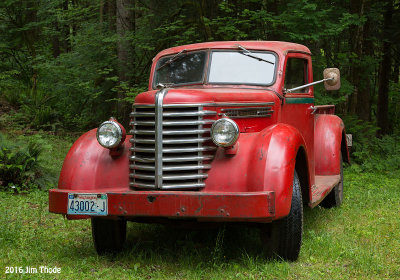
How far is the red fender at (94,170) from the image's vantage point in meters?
4.52

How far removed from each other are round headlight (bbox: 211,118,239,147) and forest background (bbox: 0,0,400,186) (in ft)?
15.3

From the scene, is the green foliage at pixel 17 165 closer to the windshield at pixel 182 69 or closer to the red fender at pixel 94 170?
the windshield at pixel 182 69

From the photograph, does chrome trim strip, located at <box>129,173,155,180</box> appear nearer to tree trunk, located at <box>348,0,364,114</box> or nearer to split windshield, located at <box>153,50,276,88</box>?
split windshield, located at <box>153,50,276,88</box>

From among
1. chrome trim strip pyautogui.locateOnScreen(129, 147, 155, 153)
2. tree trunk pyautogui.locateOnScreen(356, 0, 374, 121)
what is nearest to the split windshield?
chrome trim strip pyautogui.locateOnScreen(129, 147, 155, 153)

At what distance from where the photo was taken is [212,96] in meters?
4.55

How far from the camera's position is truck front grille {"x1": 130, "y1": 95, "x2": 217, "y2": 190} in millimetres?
4266

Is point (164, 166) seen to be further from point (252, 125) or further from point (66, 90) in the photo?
point (66, 90)

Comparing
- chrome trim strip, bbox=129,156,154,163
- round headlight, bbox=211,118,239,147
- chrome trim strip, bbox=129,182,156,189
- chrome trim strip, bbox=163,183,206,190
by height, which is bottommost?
chrome trim strip, bbox=129,182,156,189

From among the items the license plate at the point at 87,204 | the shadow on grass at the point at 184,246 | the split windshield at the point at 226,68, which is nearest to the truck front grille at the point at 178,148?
the license plate at the point at 87,204

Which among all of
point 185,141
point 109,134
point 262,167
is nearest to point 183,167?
point 185,141

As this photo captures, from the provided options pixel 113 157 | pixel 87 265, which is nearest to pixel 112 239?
pixel 87 265

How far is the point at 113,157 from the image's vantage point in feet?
15.4

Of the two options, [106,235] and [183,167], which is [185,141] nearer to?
[183,167]

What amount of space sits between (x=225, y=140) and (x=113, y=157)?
1159mm
